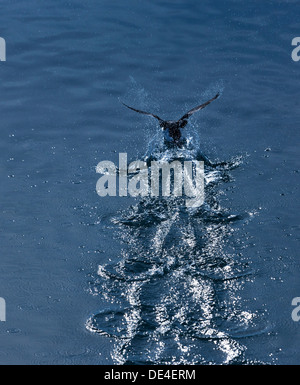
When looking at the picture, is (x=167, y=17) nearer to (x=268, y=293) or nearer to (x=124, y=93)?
(x=124, y=93)

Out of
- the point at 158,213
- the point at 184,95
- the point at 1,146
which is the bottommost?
the point at 158,213

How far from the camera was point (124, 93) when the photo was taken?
14938 mm

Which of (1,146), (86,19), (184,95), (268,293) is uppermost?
(86,19)

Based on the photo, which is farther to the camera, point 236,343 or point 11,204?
point 11,204

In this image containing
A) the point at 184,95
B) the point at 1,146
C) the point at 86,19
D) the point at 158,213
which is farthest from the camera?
the point at 86,19

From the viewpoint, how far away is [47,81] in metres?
15.5

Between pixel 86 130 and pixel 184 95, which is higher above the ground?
pixel 184 95

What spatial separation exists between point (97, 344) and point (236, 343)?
6.01ft

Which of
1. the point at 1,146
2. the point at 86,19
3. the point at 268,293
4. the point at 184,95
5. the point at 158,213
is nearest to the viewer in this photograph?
the point at 268,293
